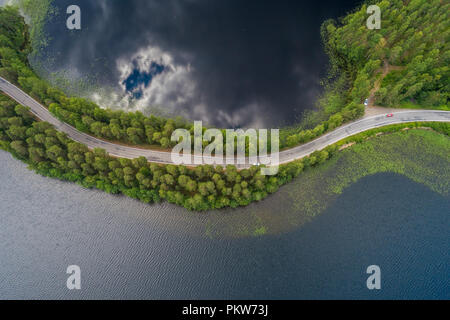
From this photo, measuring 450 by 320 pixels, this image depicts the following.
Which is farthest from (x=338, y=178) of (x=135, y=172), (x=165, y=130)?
(x=135, y=172)

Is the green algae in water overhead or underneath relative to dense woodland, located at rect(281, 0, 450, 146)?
underneath

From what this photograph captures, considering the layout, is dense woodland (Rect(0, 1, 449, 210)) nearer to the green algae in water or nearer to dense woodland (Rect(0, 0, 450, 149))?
dense woodland (Rect(0, 0, 450, 149))

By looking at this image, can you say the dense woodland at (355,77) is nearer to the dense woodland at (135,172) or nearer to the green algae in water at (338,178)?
the dense woodland at (135,172)

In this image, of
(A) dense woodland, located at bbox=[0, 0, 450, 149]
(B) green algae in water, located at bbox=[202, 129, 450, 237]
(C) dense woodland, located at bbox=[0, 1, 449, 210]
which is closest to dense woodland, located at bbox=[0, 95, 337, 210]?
(C) dense woodland, located at bbox=[0, 1, 449, 210]

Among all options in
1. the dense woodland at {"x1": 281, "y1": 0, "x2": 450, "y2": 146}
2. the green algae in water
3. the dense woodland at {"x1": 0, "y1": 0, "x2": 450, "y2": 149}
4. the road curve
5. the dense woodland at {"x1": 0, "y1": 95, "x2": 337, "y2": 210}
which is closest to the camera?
the dense woodland at {"x1": 0, "y1": 95, "x2": 337, "y2": 210}

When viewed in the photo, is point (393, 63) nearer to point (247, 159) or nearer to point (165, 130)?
point (247, 159)

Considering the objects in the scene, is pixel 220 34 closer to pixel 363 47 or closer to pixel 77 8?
pixel 363 47

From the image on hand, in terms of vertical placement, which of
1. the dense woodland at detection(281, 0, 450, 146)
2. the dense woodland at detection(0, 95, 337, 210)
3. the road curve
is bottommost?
the dense woodland at detection(0, 95, 337, 210)
